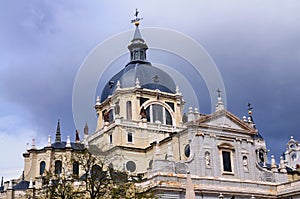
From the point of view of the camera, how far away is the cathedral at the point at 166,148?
52.7 metres

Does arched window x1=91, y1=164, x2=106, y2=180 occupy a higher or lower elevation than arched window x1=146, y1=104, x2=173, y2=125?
lower

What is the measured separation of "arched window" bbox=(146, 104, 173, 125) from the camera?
227 feet

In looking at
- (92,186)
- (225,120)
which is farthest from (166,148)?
(92,186)

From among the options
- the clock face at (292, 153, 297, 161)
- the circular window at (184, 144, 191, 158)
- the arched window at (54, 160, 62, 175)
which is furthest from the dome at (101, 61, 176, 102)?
the clock face at (292, 153, 297, 161)

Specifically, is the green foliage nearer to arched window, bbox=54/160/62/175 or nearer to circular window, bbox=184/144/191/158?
arched window, bbox=54/160/62/175

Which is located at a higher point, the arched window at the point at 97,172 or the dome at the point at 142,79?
the dome at the point at 142,79

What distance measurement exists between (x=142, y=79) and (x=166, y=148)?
16.0 m

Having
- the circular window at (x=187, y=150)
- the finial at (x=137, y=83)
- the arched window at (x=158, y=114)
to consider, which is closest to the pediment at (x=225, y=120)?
the circular window at (x=187, y=150)

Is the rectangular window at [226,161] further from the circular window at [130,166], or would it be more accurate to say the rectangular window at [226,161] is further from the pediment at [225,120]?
the circular window at [130,166]

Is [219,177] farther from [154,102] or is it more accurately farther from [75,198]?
[75,198]

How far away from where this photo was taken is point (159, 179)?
164 ft

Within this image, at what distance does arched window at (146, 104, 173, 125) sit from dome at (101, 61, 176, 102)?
3191 mm

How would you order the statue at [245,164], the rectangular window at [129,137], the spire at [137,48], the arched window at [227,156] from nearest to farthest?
the arched window at [227,156] < the statue at [245,164] < the rectangular window at [129,137] < the spire at [137,48]

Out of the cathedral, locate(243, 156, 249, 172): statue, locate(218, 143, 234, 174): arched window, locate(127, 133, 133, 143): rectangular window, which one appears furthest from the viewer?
locate(127, 133, 133, 143): rectangular window
